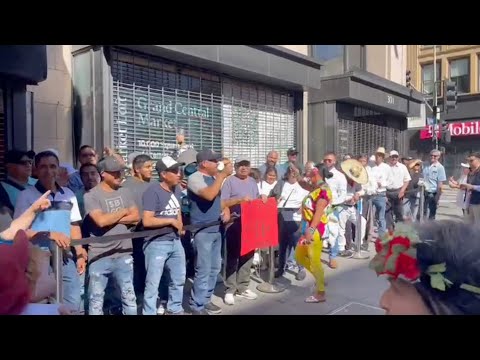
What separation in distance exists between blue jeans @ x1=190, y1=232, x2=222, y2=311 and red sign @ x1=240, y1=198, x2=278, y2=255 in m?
0.47

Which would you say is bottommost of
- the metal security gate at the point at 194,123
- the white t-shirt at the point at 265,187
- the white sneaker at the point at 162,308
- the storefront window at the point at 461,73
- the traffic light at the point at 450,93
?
the white sneaker at the point at 162,308

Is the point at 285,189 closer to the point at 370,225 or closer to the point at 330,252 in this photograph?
the point at 330,252

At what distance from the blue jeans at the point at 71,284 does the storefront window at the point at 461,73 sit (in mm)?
25485

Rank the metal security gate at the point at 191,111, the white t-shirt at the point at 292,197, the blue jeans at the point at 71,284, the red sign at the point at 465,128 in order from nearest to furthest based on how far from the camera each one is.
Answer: the blue jeans at the point at 71,284, the white t-shirt at the point at 292,197, the metal security gate at the point at 191,111, the red sign at the point at 465,128

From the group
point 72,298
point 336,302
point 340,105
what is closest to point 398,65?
point 340,105

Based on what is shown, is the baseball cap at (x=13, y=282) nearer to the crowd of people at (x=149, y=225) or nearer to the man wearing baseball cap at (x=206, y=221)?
the crowd of people at (x=149, y=225)

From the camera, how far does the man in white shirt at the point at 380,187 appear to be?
305 inches

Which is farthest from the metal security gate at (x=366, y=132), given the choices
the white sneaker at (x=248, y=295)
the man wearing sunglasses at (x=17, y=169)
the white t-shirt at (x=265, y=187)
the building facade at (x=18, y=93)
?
the man wearing sunglasses at (x=17, y=169)

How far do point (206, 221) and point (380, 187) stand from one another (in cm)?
463

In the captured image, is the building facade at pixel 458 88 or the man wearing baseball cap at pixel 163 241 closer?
the man wearing baseball cap at pixel 163 241

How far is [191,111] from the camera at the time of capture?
8.38 metres

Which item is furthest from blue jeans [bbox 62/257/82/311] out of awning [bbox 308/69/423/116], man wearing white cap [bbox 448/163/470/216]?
awning [bbox 308/69/423/116]

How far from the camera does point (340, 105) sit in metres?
12.3

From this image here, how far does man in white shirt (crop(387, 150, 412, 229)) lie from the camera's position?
26.8 ft
